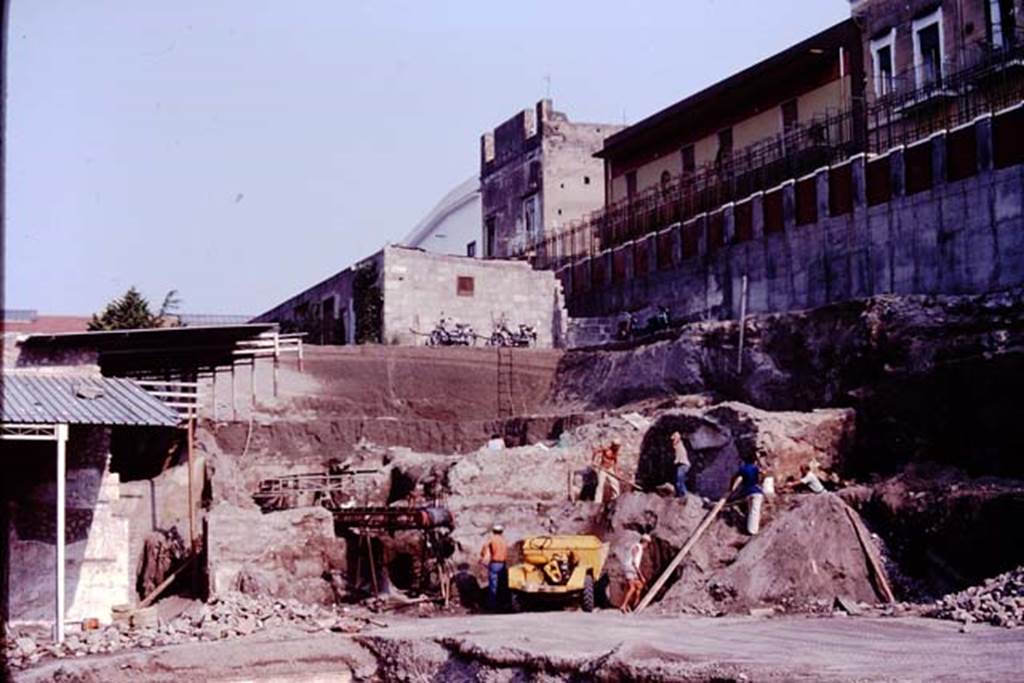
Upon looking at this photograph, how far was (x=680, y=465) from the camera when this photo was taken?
25.6 meters

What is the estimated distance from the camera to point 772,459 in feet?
83.7

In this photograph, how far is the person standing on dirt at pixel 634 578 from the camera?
21.7 meters

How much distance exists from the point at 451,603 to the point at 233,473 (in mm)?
7362

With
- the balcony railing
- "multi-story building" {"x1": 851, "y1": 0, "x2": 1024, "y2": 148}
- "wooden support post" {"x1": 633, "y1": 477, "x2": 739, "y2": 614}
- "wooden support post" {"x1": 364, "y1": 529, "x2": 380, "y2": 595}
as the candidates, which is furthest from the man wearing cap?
"multi-story building" {"x1": 851, "y1": 0, "x2": 1024, "y2": 148}

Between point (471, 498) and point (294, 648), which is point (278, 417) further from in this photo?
point (294, 648)

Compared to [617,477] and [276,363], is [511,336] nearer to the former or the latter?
[276,363]

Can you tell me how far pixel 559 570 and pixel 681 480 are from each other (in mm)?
4322

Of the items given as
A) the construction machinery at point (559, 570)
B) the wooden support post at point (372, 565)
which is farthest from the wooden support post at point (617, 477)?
the construction machinery at point (559, 570)

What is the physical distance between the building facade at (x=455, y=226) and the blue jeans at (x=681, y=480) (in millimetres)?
34432

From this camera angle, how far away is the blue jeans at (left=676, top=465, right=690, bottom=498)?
81.7 feet

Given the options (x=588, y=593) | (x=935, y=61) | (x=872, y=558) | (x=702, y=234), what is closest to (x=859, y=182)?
(x=935, y=61)

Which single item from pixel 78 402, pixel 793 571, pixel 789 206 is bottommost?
pixel 793 571

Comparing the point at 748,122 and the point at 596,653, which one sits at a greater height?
the point at 748,122

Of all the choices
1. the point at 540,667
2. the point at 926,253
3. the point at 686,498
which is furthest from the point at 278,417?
the point at 540,667
